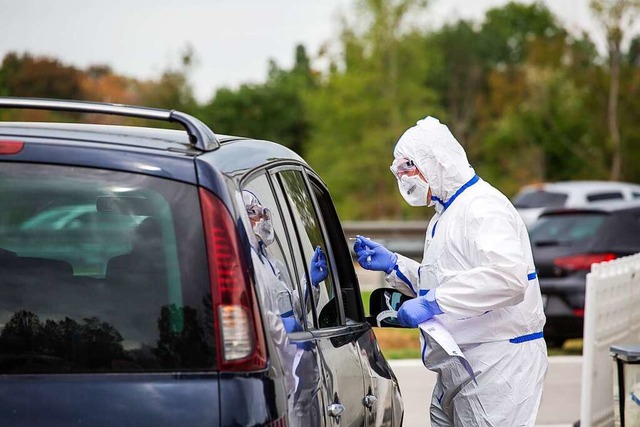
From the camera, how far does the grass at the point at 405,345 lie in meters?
12.4

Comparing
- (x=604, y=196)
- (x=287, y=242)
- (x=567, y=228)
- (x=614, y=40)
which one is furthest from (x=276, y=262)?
(x=614, y=40)

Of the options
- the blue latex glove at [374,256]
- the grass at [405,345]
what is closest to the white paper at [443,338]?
the blue latex glove at [374,256]

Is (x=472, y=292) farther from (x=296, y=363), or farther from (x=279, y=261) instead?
(x=296, y=363)

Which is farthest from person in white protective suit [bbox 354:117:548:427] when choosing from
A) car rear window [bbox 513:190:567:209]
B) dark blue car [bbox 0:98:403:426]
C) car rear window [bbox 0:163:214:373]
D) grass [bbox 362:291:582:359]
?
car rear window [bbox 513:190:567:209]

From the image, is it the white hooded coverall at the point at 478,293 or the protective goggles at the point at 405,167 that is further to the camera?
the protective goggles at the point at 405,167

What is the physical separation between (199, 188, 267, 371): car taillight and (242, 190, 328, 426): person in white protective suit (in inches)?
3.0

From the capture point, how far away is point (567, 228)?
1392 centimetres

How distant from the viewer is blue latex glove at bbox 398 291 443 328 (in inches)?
196

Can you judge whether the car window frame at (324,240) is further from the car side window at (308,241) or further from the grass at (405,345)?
the grass at (405,345)

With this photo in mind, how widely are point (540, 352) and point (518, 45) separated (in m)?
84.6

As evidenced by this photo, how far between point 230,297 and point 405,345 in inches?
414

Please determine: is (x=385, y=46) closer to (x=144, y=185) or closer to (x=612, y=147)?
(x=612, y=147)

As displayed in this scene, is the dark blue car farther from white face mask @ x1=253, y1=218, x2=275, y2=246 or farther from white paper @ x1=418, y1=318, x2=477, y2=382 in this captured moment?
white paper @ x1=418, y1=318, x2=477, y2=382

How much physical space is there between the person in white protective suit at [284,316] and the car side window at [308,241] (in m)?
0.24
